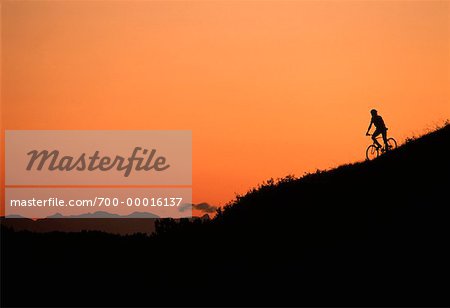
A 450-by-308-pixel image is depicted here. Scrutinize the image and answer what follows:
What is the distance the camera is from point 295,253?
25172 millimetres

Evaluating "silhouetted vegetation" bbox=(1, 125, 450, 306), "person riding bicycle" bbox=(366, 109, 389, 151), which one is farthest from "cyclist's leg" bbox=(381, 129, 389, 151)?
"silhouetted vegetation" bbox=(1, 125, 450, 306)

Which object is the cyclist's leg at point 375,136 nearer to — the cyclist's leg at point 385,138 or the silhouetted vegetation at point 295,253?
the cyclist's leg at point 385,138

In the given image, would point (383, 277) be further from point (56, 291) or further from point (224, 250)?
point (56, 291)

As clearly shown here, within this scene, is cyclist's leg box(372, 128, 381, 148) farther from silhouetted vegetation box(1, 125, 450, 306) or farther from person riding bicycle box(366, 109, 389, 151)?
Result: silhouetted vegetation box(1, 125, 450, 306)

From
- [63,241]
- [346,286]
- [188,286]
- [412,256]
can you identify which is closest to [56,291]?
[188,286]

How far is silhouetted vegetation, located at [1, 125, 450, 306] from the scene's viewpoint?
20.6m

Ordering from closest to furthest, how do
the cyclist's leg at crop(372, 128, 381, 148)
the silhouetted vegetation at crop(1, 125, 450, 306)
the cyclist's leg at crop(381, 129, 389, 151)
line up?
the silhouetted vegetation at crop(1, 125, 450, 306)
the cyclist's leg at crop(372, 128, 381, 148)
the cyclist's leg at crop(381, 129, 389, 151)

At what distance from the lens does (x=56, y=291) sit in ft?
84.8

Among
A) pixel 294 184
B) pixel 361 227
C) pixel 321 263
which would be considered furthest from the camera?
pixel 294 184

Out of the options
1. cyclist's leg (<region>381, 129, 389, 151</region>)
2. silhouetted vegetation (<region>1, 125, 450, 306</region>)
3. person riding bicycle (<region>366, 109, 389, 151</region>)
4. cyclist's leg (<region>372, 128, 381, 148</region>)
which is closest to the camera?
silhouetted vegetation (<region>1, 125, 450, 306</region>)

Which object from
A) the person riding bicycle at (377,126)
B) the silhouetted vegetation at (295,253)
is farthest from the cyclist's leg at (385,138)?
the silhouetted vegetation at (295,253)

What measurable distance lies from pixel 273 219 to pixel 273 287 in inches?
385

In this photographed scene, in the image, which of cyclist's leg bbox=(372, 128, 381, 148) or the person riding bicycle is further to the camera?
cyclist's leg bbox=(372, 128, 381, 148)

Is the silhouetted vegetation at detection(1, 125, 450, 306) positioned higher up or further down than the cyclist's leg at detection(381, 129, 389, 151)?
further down
